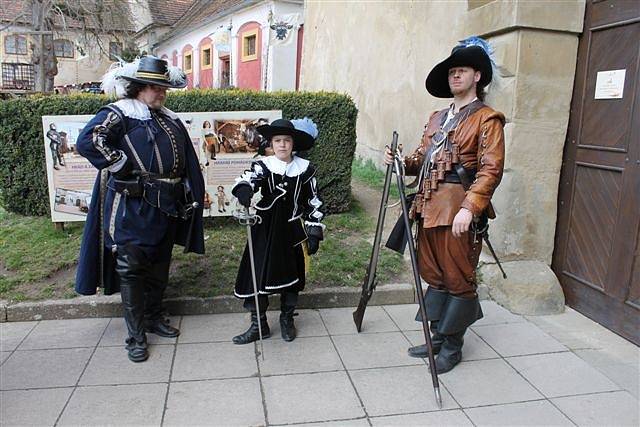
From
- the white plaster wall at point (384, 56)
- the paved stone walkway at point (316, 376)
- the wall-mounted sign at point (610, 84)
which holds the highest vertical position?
the white plaster wall at point (384, 56)

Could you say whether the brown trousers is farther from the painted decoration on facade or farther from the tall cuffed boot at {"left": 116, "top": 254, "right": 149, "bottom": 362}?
the painted decoration on facade

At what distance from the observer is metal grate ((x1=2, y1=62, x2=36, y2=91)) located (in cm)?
3109

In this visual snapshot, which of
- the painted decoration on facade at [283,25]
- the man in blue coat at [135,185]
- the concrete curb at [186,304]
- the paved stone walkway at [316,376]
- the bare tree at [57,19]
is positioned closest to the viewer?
the paved stone walkway at [316,376]

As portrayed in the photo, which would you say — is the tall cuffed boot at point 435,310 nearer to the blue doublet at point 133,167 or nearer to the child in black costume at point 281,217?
the child in black costume at point 281,217

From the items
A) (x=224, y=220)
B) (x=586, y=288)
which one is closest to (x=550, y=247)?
(x=586, y=288)

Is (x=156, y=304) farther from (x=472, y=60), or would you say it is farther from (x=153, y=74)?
(x=472, y=60)

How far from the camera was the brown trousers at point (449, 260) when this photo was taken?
324 centimetres

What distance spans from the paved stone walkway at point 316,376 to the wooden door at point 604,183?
0.30 meters

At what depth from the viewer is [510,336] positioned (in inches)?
154

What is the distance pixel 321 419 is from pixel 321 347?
33.1 inches

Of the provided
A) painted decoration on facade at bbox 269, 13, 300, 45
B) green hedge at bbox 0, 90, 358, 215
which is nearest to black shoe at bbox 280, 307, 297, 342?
green hedge at bbox 0, 90, 358, 215

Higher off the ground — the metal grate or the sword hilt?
the metal grate

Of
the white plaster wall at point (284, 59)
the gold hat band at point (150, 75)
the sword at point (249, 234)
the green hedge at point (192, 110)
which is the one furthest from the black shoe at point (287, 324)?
the white plaster wall at point (284, 59)

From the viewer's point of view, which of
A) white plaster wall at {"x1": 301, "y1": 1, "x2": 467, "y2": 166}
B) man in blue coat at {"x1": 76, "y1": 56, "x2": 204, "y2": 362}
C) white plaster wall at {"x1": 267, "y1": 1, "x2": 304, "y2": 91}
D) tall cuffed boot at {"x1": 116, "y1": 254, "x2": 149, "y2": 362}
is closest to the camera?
man in blue coat at {"x1": 76, "y1": 56, "x2": 204, "y2": 362}
